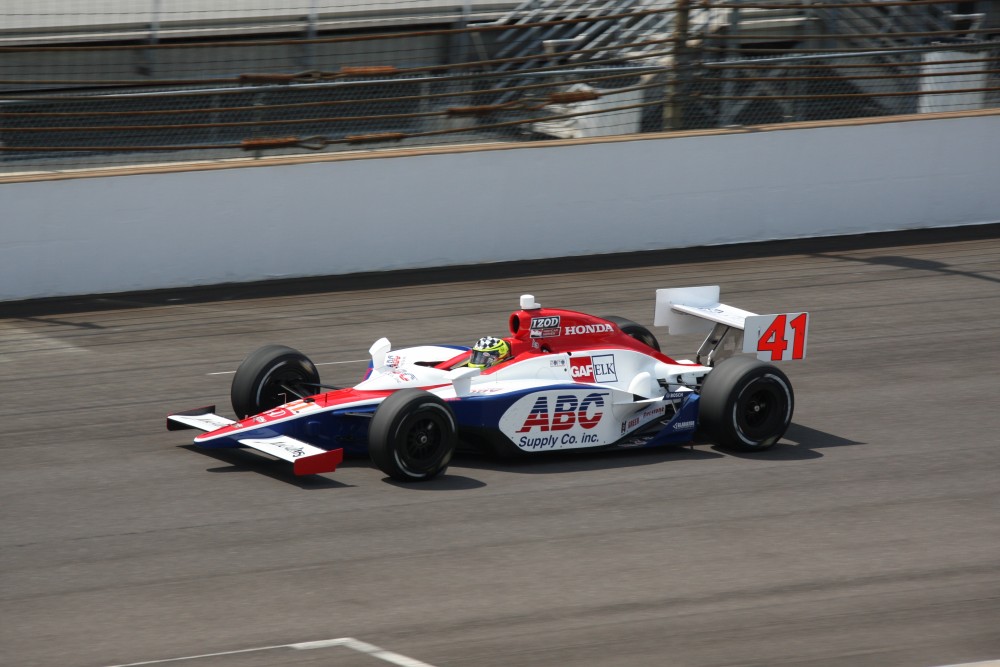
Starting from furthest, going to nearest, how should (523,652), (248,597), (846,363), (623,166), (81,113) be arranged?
1. (623,166)
2. (81,113)
3. (846,363)
4. (248,597)
5. (523,652)

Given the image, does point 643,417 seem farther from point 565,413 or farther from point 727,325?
point 727,325

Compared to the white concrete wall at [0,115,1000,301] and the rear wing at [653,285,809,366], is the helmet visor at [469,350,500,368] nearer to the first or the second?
the rear wing at [653,285,809,366]

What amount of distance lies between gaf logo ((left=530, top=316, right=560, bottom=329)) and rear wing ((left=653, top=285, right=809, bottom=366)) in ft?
3.54

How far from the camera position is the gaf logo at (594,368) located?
31.6 feet

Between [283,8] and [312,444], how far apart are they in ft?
38.2

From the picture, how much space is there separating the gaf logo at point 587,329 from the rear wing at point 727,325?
0.67m

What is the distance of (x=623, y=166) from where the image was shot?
17.4 meters

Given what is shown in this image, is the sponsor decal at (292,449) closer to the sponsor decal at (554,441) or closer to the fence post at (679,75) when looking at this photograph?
the sponsor decal at (554,441)

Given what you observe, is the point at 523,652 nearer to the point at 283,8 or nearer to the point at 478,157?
the point at 478,157

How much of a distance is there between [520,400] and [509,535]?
1.35 metres

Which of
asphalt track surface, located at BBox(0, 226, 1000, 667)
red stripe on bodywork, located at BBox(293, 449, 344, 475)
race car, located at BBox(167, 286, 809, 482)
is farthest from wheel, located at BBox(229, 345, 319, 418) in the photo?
red stripe on bodywork, located at BBox(293, 449, 344, 475)

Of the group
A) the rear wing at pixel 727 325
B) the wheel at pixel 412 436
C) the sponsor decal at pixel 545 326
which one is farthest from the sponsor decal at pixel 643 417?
the wheel at pixel 412 436

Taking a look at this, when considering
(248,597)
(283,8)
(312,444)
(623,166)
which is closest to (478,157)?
(623,166)

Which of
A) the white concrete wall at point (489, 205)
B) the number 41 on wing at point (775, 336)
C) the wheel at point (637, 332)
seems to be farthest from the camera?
the white concrete wall at point (489, 205)
